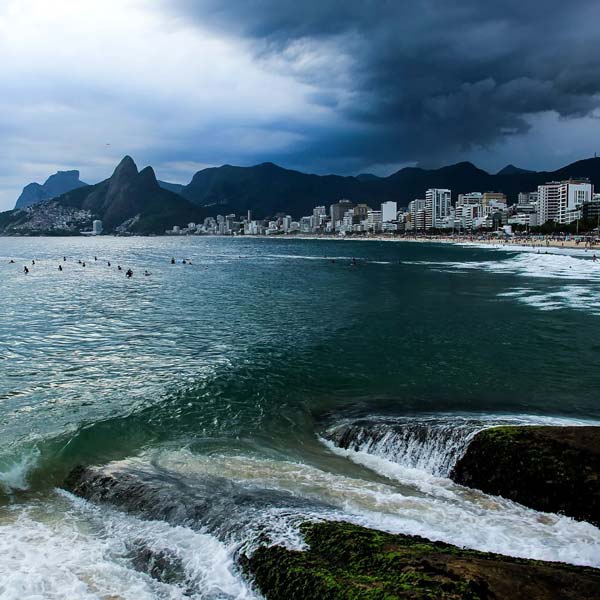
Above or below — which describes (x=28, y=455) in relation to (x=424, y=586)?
below

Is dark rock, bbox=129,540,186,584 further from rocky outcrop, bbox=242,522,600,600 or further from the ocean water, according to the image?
rocky outcrop, bbox=242,522,600,600

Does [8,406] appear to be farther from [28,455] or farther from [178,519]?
[178,519]

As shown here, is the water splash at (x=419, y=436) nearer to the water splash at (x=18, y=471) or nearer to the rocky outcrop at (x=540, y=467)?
the rocky outcrop at (x=540, y=467)

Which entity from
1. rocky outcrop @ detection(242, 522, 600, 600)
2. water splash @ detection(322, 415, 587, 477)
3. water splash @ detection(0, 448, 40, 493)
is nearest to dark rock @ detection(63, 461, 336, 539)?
water splash @ detection(0, 448, 40, 493)

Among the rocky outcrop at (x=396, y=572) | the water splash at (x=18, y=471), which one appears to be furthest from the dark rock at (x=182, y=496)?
the rocky outcrop at (x=396, y=572)

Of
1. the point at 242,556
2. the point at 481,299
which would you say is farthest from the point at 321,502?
the point at 481,299

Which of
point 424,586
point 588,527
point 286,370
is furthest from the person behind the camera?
point 286,370
